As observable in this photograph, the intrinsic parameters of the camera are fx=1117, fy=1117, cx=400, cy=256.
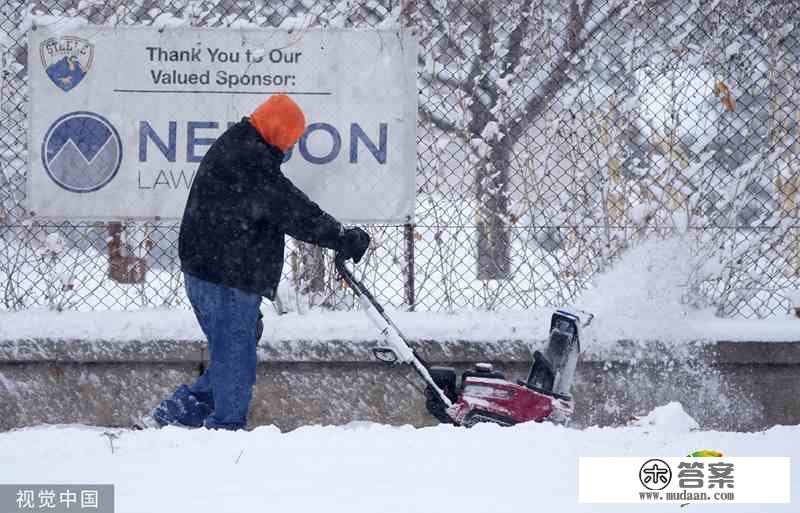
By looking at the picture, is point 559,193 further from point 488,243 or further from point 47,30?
point 47,30

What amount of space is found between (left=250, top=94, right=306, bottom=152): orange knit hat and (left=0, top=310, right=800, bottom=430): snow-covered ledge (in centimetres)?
120

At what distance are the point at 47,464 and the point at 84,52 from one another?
249 centimetres

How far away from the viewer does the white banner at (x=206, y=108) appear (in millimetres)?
6297

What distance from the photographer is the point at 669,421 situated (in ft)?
18.8

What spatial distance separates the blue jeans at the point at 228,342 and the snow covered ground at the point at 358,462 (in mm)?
157

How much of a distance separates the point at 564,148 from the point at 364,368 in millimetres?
1688

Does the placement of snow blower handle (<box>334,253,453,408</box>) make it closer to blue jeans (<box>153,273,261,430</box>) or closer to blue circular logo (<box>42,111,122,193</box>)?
blue jeans (<box>153,273,261,430</box>)

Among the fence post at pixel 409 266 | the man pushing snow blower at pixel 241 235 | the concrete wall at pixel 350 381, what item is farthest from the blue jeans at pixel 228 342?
the fence post at pixel 409 266

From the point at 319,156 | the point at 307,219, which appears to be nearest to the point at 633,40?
the point at 319,156

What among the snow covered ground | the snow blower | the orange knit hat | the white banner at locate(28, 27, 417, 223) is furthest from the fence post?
the orange knit hat

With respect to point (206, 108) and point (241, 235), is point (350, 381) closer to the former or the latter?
point (241, 235)

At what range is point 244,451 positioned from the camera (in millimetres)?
5004

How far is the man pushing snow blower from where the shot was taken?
5.30 m

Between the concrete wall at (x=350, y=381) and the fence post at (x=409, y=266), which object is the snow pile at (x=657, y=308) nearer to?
the concrete wall at (x=350, y=381)
